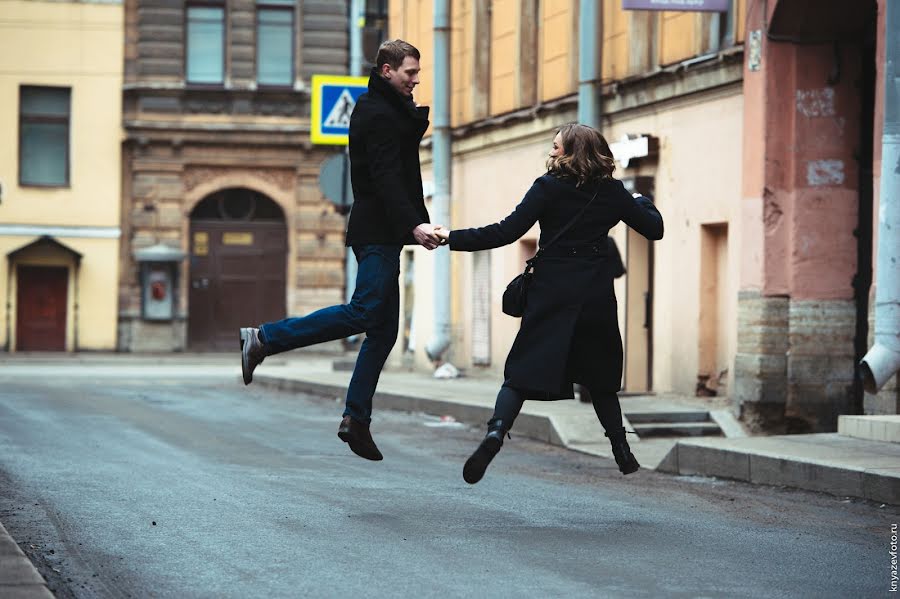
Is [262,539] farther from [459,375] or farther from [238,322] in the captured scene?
[238,322]

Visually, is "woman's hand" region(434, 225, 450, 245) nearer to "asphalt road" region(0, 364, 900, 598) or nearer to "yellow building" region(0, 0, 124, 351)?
"asphalt road" region(0, 364, 900, 598)

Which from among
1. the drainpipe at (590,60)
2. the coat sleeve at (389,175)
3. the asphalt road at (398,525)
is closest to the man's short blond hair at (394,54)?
the coat sleeve at (389,175)

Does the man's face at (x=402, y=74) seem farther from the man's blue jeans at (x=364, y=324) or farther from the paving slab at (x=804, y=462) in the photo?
the paving slab at (x=804, y=462)

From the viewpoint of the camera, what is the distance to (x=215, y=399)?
66.7 ft

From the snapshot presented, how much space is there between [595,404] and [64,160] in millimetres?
31818

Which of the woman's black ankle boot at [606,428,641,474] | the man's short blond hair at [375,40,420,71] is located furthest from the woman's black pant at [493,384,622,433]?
the man's short blond hair at [375,40,420,71]

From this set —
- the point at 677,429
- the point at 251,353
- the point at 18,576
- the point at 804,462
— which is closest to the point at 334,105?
the point at 677,429

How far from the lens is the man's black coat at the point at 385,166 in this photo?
7.83 metres

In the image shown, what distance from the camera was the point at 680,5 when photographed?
16.6 m

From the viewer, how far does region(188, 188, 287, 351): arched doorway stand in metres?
38.7

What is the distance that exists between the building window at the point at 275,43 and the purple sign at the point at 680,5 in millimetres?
23035

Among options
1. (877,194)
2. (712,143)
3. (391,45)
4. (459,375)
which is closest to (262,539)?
(391,45)

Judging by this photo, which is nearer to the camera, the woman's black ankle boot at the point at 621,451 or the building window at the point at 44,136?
the woman's black ankle boot at the point at 621,451

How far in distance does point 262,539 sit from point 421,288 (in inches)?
857
